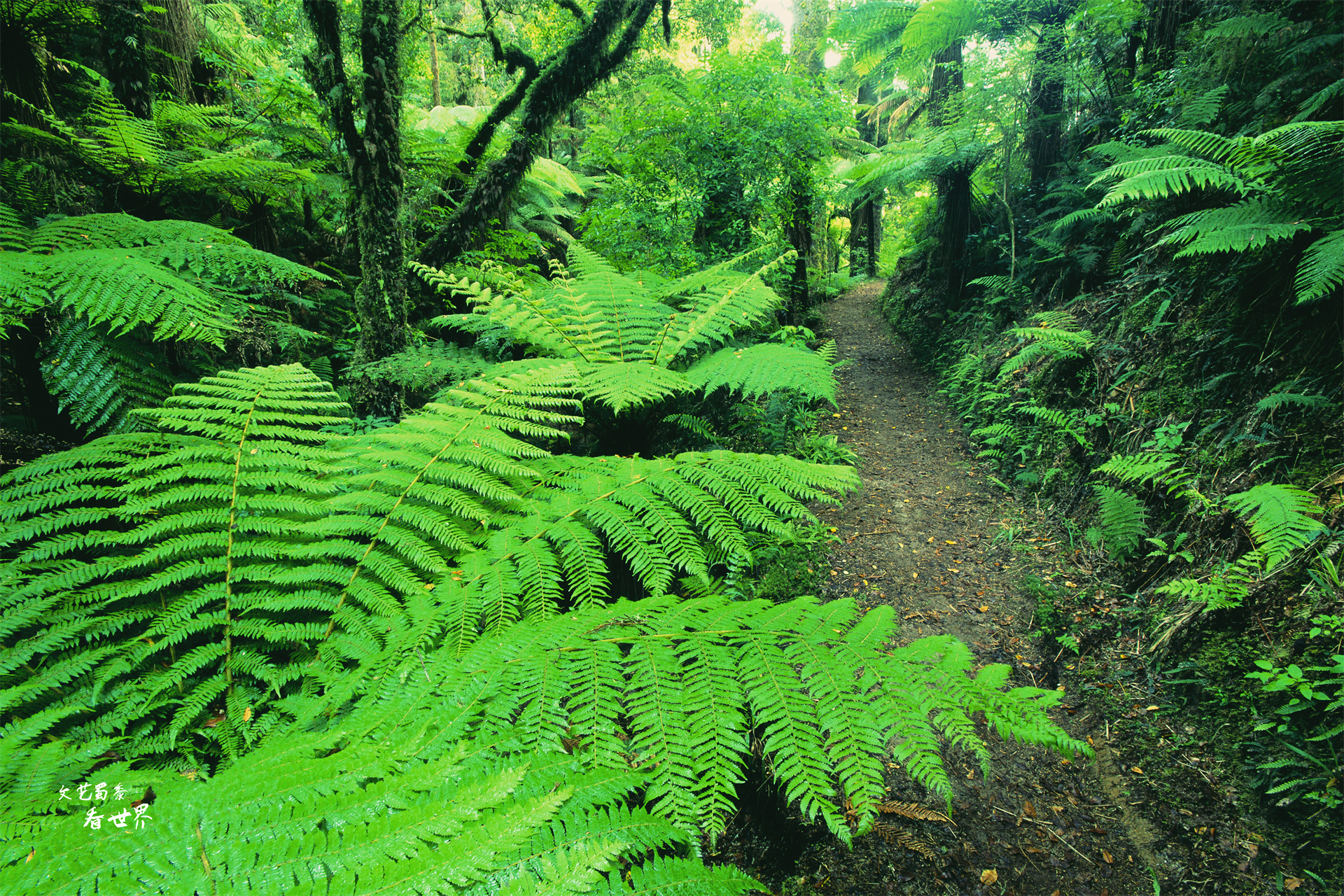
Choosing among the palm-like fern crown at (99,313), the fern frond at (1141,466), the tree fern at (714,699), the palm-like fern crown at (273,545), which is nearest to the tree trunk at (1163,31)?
the fern frond at (1141,466)

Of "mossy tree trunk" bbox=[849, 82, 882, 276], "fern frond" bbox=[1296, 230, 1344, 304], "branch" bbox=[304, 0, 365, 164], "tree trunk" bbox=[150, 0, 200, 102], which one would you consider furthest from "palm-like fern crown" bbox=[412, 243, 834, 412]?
"mossy tree trunk" bbox=[849, 82, 882, 276]

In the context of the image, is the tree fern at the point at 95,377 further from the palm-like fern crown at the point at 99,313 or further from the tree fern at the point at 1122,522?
the tree fern at the point at 1122,522

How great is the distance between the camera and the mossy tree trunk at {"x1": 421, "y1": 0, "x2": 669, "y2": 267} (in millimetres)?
4156

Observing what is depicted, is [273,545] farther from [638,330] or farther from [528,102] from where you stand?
[528,102]

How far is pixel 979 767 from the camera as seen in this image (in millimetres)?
2684

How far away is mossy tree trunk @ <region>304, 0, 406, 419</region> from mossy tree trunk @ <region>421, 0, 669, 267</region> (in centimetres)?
101

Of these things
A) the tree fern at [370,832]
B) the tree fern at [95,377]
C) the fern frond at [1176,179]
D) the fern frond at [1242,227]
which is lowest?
the tree fern at [370,832]

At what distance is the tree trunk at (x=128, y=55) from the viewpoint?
296cm

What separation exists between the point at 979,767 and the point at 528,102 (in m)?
5.51

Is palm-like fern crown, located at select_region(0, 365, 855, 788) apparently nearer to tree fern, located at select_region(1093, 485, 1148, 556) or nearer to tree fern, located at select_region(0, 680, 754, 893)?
tree fern, located at select_region(0, 680, 754, 893)

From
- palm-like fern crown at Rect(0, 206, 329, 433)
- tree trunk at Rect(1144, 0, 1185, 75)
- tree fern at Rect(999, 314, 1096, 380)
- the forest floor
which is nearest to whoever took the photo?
palm-like fern crown at Rect(0, 206, 329, 433)

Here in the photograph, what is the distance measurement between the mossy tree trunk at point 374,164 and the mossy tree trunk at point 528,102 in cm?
101

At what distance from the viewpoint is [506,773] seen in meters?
0.74

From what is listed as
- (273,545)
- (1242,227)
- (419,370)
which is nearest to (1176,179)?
(1242,227)
